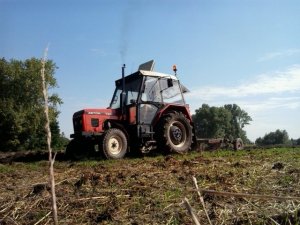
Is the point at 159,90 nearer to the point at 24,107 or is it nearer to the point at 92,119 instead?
the point at 92,119

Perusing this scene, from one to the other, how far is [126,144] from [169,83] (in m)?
2.61

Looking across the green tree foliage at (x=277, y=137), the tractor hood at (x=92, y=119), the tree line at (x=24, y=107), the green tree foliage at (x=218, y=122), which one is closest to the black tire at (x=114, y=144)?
the tractor hood at (x=92, y=119)

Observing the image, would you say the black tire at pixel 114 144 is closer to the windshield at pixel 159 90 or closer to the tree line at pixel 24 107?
the windshield at pixel 159 90

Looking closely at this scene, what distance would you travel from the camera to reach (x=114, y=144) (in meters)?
11.5

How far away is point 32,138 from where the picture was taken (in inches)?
1726

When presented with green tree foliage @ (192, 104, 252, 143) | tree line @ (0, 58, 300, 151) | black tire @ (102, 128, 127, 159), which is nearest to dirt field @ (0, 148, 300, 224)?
black tire @ (102, 128, 127, 159)

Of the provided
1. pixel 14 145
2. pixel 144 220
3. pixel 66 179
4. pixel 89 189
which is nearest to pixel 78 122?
pixel 66 179

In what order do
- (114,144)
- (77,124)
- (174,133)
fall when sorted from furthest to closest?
(174,133)
(77,124)
(114,144)

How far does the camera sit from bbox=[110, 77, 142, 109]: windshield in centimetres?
1259

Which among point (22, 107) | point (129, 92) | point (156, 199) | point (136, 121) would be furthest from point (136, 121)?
point (22, 107)

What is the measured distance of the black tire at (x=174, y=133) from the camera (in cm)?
1236

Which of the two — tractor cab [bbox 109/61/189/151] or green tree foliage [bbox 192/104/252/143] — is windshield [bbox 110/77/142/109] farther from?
green tree foliage [bbox 192/104/252/143]

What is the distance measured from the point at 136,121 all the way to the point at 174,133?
4.76ft

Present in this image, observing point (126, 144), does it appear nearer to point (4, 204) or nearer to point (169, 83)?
point (169, 83)
